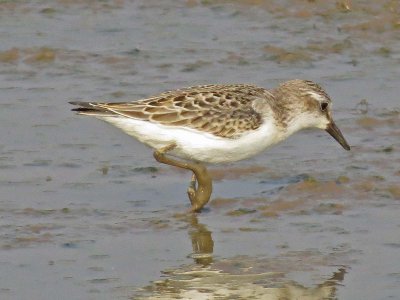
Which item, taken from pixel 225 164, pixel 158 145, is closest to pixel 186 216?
pixel 158 145

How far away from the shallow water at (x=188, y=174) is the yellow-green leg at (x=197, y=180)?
0.15 metres

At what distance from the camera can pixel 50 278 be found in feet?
36.0

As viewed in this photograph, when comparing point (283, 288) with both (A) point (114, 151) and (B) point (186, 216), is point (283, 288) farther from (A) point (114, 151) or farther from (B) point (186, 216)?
(A) point (114, 151)

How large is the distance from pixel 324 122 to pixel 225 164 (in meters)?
1.30

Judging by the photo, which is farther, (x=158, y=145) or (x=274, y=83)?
(x=274, y=83)

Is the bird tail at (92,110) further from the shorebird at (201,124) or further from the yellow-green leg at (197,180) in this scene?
the yellow-green leg at (197,180)

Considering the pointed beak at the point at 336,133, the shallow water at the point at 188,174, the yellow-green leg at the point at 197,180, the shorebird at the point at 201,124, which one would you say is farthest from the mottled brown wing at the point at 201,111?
the pointed beak at the point at 336,133

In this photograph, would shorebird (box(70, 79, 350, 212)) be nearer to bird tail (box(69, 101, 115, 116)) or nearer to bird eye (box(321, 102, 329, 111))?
bird tail (box(69, 101, 115, 116))

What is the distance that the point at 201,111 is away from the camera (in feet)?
41.8

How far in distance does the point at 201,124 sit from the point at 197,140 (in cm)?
16

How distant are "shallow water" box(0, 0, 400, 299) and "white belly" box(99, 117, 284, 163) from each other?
1.85 ft

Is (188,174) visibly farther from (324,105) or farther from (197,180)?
(324,105)

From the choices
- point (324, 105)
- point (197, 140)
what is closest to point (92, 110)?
point (197, 140)

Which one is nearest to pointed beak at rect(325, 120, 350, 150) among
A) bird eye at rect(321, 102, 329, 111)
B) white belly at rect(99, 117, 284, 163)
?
bird eye at rect(321, 102, 329, 111)
